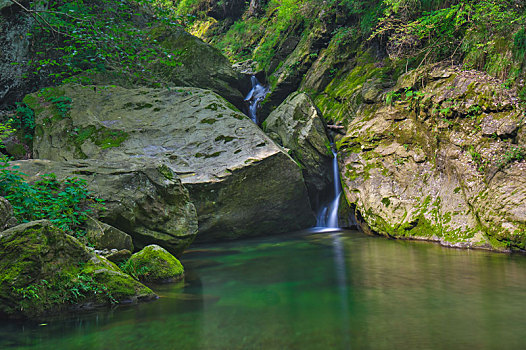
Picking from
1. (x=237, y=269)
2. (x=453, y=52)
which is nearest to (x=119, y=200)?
(x=237, y=269)

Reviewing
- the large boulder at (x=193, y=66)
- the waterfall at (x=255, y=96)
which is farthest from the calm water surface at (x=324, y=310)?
the waterfall at (x=255, y=96)

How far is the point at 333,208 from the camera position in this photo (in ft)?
34.5

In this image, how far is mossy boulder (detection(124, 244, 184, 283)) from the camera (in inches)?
205

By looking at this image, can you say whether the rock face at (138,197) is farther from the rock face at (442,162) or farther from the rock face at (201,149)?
the rock face at (442,162)

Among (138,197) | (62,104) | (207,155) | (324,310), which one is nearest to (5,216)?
(138,197)

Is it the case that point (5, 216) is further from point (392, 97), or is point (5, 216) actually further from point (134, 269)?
point (392, 97)

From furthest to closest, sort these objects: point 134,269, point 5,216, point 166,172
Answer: point 166,172
point 134,269
point 5,216

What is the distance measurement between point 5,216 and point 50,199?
1176 millimetres

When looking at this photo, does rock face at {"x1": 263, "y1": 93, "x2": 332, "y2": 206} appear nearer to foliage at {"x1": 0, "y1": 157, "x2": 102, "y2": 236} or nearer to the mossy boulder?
the mossy boulder

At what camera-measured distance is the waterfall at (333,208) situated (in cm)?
1040

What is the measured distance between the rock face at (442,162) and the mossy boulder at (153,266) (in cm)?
510

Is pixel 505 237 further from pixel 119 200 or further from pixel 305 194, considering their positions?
pixel 119 200

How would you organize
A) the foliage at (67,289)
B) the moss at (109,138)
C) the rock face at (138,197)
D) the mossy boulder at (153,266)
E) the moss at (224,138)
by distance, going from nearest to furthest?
the foliage at (67,289), the mossy boulder at (153,266), the rock face at (138,197), the moss at (109,138), the moss at (224,138)

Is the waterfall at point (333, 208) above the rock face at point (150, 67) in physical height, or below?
below
